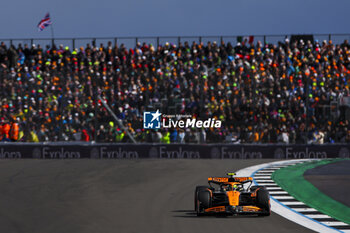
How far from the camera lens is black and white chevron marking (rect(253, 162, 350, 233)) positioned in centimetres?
1056

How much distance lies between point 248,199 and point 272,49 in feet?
79.2

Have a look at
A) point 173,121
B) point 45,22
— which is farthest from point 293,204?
point 45,22

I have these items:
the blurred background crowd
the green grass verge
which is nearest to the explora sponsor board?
the blurred background crowd

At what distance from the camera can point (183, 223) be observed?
10.4 m

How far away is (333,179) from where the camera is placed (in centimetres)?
1870

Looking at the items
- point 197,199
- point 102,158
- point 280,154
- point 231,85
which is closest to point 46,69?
point 102,158

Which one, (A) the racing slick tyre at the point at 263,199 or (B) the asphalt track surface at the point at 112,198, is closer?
(B) the asphalt track surface at the point at 112,198

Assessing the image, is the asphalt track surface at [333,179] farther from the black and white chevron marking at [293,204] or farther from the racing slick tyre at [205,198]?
the racing slick tyre at [205,198]

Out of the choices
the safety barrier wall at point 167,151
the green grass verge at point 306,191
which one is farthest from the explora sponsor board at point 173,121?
the green grass verge at point 306,191

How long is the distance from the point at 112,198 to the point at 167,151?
12.4m

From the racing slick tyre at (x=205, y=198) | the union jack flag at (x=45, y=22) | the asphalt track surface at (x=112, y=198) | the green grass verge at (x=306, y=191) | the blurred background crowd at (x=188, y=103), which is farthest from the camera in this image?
the union jack flag at (x=45, y=22)

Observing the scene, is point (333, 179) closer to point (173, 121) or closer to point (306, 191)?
point (306, 191)

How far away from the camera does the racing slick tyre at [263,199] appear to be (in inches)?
420

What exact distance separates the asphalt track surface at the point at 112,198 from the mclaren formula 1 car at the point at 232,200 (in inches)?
6.6
